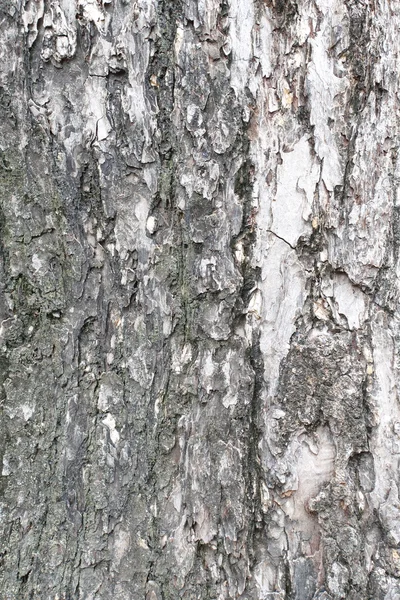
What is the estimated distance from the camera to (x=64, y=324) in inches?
54.6

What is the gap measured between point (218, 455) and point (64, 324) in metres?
0.49

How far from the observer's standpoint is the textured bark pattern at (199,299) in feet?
4.32

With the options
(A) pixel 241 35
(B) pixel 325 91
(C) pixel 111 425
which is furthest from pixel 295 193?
(C) pixel 111 425

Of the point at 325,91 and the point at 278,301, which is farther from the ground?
the point at 325,91

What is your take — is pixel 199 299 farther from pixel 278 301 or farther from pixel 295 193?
pixel 295 193

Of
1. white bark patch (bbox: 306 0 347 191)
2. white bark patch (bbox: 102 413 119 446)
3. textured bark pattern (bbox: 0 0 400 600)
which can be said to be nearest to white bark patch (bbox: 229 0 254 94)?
textured bark pattern (bbox: 0 0 400 600)

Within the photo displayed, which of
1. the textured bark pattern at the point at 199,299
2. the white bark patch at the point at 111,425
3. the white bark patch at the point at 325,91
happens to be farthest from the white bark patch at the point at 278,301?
the white bark patch at the point at 111,425

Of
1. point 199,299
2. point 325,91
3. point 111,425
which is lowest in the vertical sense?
point 111,425

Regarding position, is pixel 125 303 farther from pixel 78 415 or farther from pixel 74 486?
pixel 74 486

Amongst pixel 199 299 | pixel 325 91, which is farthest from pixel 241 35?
pixel 199 299

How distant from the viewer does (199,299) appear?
136cm

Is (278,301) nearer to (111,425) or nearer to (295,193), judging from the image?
(295,193)

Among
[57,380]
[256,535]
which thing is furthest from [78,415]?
[256,535]

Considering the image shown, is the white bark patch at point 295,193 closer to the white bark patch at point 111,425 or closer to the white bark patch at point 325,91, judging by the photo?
the white bark patch at point 325,91
